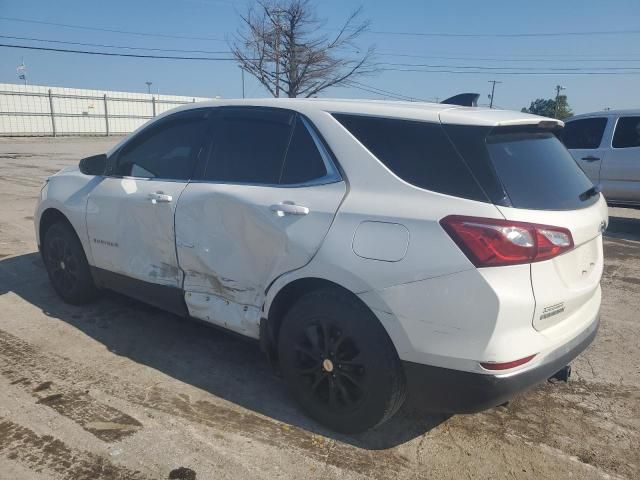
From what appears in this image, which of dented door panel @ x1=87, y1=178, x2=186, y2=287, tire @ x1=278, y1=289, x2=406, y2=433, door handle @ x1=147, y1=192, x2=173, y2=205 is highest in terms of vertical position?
door handle @ x1=147, y1=192, x2=173, y2=205

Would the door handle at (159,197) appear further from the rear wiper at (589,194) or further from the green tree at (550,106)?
the green tree at (550,106)

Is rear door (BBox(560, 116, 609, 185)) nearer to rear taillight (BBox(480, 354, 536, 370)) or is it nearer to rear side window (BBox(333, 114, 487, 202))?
rear side window (BBox(333, 114, 487, 202))

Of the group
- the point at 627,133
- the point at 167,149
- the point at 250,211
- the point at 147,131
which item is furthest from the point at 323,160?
the point at 627,133

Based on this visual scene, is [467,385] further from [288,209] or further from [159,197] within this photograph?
[159,197]

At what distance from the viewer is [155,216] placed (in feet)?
11.5

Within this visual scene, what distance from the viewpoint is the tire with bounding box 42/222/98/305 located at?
4.27m

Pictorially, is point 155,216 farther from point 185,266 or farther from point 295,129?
point 295,129

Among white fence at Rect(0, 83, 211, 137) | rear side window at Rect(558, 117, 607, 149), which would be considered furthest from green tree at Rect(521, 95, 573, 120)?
rear side window at Rect(558, 117, 607, 149)

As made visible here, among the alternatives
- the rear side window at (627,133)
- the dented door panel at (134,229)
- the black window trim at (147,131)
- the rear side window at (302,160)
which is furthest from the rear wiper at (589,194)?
the rear side window at (627,133)

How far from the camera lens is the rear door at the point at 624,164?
807cm

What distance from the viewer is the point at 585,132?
340 inches

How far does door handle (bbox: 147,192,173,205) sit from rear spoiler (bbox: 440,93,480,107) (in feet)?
6.39

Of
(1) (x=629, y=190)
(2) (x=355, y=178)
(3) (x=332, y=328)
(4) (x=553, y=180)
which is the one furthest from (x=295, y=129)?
(1) (x=629, y=190)

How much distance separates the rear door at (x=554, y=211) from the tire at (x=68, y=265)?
343 cm
